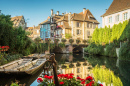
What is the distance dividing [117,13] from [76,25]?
15.0 meters

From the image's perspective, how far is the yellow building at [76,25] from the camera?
4003cm

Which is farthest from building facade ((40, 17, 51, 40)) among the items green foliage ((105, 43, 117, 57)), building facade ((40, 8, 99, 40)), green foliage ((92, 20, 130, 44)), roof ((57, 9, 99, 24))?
green foliage ((105, 43, 117, 57))

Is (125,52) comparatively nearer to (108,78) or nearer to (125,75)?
(125,75)

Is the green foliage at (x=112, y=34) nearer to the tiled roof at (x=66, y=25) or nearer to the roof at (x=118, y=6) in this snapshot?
the roof at (x=118, y=6)

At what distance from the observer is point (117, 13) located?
27.0 m

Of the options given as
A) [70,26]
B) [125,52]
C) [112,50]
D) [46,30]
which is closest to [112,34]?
[112,50]

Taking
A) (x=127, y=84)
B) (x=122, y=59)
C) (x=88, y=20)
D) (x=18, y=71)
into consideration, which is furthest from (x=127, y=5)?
(x=18, y=71)

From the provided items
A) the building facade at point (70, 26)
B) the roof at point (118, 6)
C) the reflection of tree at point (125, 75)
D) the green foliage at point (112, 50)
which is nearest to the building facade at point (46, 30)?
the building facade at point (70, 26)

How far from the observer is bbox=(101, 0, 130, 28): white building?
25472 millimetres

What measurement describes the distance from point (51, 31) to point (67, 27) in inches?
195

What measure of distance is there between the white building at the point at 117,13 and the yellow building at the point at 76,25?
36.6 feet

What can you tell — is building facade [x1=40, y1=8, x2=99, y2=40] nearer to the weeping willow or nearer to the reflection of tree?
the reflection of tree

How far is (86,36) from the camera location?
42.5 meters

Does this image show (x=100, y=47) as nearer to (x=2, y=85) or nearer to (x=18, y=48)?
(x=18, y=48)
